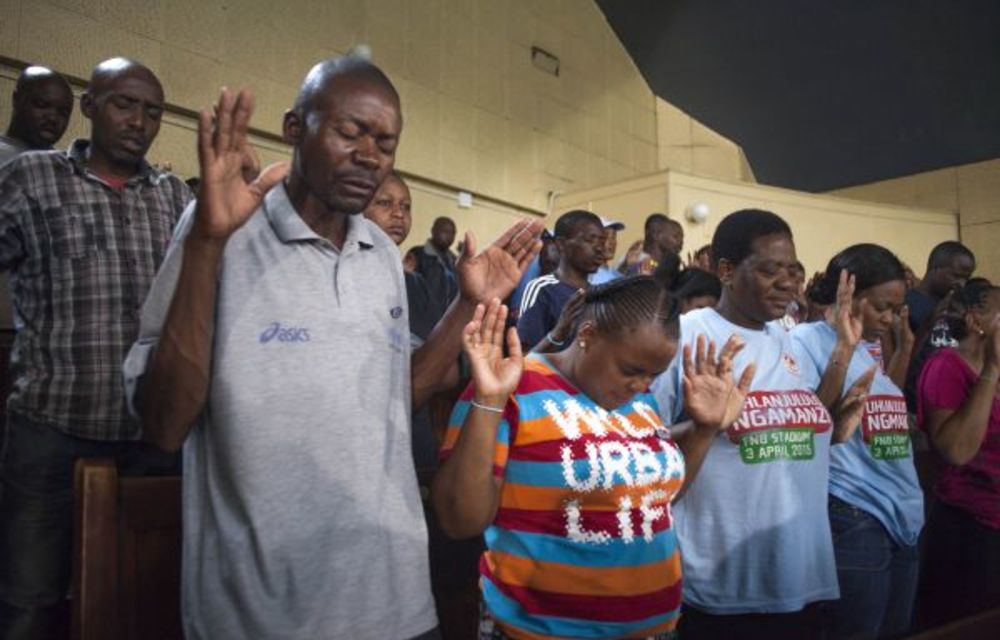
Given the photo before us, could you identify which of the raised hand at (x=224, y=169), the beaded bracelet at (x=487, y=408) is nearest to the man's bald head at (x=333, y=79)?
the raised hand at (x=224, y=169)

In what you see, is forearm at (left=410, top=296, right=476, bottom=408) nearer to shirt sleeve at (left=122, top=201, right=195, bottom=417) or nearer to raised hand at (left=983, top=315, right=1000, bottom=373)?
shirt sleeve at (left=122, top=201, right=195, bottom=417)

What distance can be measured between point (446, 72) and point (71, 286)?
596 centimetres

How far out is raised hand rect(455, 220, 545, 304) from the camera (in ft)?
4.45

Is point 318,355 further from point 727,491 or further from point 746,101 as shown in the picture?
point 746,101

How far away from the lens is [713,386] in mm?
1560

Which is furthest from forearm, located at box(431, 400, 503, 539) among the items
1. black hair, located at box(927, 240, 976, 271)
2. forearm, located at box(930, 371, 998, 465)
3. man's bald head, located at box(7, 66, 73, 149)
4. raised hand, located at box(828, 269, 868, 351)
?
black hair, located at box(927, 240, 976, 271)

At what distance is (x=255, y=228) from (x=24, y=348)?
3.08ft

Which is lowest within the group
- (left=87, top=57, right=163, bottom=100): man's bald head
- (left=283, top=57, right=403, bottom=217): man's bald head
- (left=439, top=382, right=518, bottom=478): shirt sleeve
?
(left=439, top=382, right=518, bottom=478): shirt sleeve

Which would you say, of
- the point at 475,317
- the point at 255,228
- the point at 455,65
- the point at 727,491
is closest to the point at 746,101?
the point at 727,491

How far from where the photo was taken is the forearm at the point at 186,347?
3.14 ft

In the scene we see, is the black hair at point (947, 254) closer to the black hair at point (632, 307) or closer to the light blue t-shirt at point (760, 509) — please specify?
the light blue t-shirt at point (760, 509)

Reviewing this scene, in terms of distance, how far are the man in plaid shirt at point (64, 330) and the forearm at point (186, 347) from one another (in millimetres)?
768

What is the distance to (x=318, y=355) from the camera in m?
1.05

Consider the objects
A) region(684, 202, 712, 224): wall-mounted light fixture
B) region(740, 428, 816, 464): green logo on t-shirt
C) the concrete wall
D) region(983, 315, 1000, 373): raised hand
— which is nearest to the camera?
region(740, 428, 816, 464): green logo on t-shirt
